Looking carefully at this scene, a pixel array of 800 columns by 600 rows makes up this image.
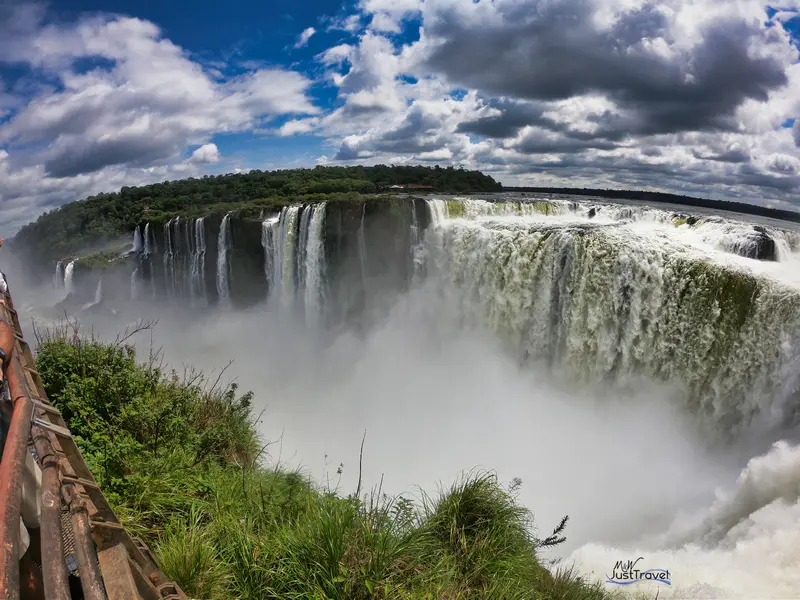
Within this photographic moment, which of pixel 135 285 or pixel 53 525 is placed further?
pixel 135 285

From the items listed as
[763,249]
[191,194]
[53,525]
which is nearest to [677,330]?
[763,249]

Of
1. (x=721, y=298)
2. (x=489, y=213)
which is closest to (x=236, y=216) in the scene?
(x=489, y=213)

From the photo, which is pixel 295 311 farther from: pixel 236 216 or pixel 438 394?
pixel 438 394

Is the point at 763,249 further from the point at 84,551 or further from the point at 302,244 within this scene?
the point at 302,244

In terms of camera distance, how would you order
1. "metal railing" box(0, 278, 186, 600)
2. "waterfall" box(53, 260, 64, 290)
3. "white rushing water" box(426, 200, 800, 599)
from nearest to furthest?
"metal railing" box(0, 278, 186, 600) → "white rushing water" box(426, 200, 800, 599) → "waterfall" box(53, 260, 64, 290)

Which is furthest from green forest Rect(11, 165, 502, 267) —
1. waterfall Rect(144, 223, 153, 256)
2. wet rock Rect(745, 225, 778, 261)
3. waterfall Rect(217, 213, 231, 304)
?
wet rock Rect(745, 225, 778, 261)

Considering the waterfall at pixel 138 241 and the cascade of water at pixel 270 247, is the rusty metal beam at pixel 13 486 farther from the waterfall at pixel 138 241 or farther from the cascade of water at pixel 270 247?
the waterfall at pixel 138 241

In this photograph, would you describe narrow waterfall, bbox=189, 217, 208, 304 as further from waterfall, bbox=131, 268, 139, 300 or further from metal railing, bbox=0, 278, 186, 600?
metal railing, bbox=0, 278, 186, 600
